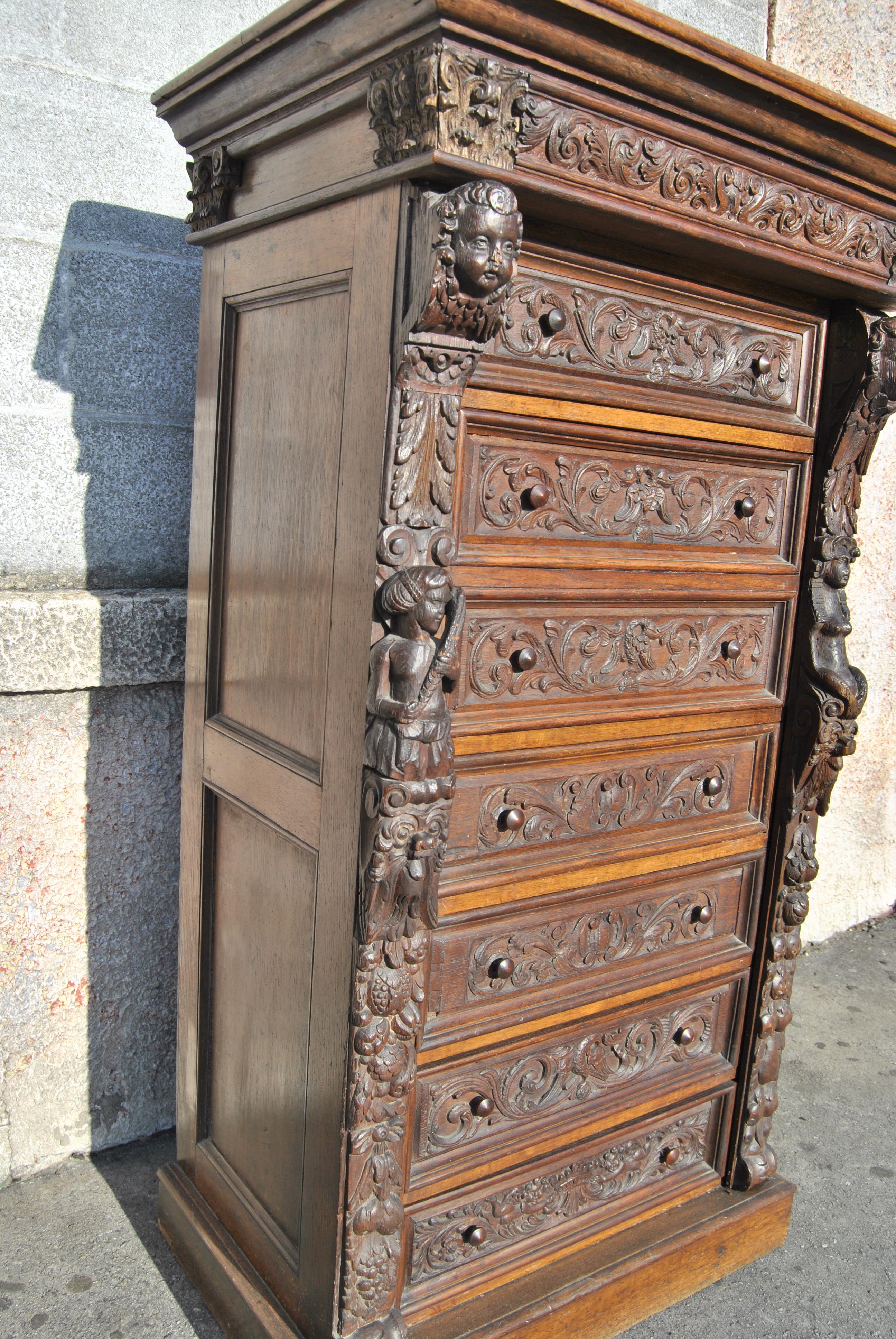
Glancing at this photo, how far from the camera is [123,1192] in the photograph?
2.14m

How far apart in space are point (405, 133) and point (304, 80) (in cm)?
29

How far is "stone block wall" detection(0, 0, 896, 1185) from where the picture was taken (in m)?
2.01

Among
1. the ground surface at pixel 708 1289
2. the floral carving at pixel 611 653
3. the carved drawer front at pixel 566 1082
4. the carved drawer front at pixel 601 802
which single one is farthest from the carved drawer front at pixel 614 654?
the ground surface at pixel 708 1289

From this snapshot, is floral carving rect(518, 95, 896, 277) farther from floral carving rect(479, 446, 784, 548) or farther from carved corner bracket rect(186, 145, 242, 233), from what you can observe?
carved corner bracket rect(186, 145, 242, 233)

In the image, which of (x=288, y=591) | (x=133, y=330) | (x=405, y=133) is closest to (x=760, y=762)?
(x=288, y=591)

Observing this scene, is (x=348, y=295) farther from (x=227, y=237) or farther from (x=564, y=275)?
(x=227, y=237)

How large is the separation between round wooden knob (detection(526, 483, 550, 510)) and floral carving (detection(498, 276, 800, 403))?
0.60 ft

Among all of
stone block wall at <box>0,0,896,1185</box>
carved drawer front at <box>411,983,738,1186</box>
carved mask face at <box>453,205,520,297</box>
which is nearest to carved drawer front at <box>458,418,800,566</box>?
carved mask face at <box>453,205,520,297</box>

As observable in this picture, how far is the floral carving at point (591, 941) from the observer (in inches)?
63.9

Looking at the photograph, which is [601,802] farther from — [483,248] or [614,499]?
[483,248]

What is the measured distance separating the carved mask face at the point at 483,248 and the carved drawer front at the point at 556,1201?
1371 millimetres

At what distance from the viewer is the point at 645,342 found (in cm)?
160

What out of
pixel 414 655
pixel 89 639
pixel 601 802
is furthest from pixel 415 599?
pixel 89 639

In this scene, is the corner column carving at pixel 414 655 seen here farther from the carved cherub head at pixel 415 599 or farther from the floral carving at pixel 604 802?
the floral carving at pixel 604 802
